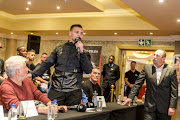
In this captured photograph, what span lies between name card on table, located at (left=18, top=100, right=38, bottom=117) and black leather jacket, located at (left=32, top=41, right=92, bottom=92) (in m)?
0.52

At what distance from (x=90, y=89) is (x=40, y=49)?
22.3 feet

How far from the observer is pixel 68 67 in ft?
8.93

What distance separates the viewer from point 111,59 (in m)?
8.78

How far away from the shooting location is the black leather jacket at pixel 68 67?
270 centimetres

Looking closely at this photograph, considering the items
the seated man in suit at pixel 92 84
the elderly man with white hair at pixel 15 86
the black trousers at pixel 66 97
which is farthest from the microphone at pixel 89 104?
the seated man in suit at pixel 92 84

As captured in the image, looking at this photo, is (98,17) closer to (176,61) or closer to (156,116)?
(176,61)

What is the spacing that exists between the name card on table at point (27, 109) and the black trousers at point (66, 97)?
48 centimetres

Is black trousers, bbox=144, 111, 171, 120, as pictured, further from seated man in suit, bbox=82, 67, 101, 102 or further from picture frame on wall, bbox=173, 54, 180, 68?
picture frame on wall, bbox=173, 54, 180, 68

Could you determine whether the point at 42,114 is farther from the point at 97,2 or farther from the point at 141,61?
Result: the point at 141,61

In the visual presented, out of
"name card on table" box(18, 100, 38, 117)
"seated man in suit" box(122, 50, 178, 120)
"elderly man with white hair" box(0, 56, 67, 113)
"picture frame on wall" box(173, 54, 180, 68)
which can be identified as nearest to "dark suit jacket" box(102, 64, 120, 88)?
"picture frame on wall" box(173, 54, 180, 68)

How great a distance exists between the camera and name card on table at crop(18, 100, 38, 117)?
6.91 ft

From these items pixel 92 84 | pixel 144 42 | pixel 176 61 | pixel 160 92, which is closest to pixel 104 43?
pixel 144 42

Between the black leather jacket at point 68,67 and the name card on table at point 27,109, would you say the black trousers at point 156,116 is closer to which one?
the black leather jacket at point 68,67

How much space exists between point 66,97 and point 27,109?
0.61 meters
